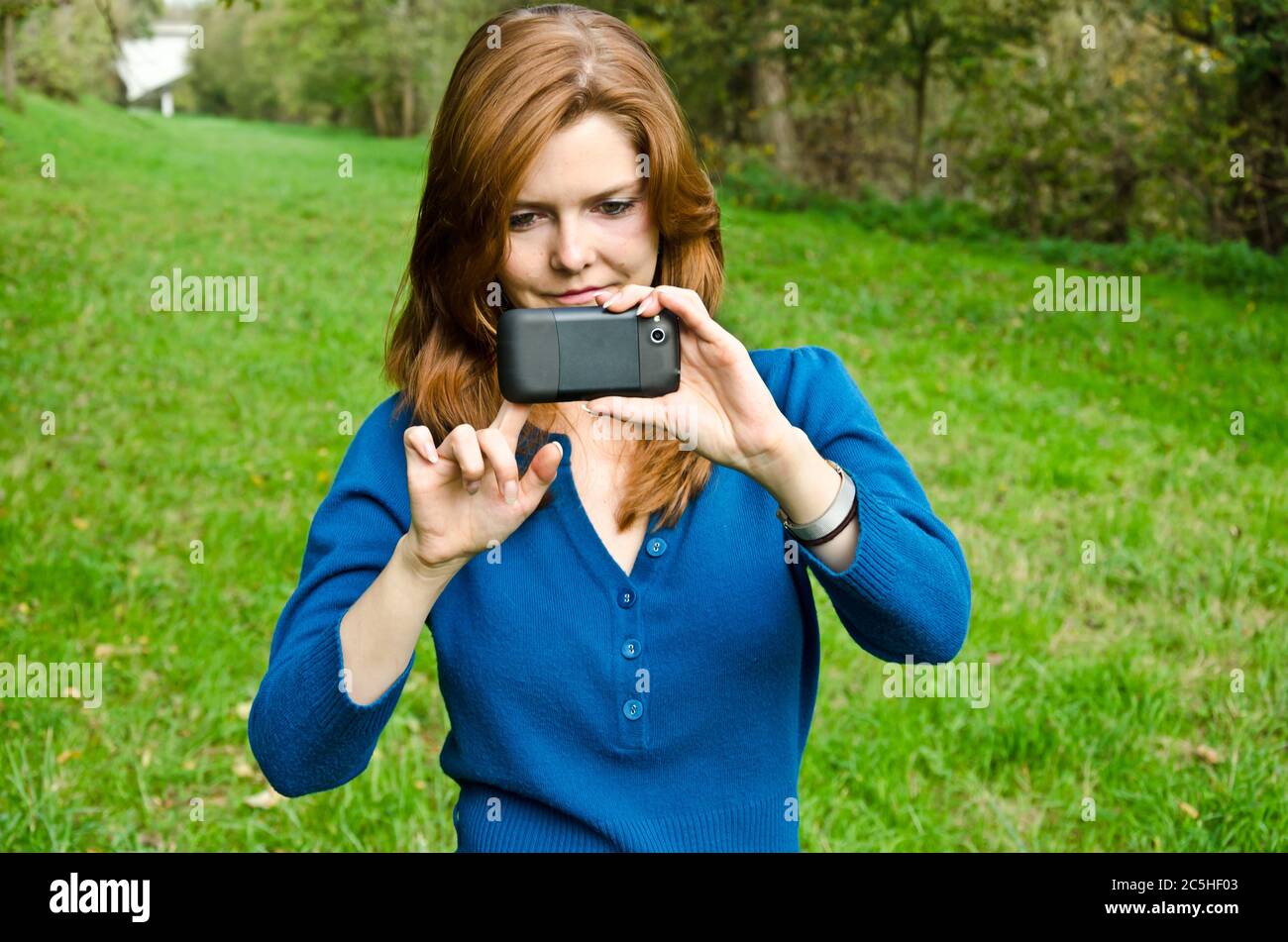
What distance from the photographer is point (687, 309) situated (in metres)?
1.48

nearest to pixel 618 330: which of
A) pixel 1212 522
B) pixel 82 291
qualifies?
pixel 1212 522

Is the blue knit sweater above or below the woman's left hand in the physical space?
below

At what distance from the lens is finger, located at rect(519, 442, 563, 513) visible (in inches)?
55.9

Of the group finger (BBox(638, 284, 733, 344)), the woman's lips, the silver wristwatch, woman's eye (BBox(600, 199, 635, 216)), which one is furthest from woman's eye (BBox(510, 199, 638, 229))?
the silver wristwatch

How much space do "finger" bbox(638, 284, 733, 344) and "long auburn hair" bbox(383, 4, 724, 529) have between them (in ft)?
0.80

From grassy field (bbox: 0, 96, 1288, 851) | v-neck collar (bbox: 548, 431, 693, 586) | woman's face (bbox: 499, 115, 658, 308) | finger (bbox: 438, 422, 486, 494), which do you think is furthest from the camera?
grassy field (bbox: 0, 96, 1288, 851)

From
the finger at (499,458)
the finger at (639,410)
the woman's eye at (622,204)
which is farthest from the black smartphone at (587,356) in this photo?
the woman's eye at (622,204)

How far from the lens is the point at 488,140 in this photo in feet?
5.32

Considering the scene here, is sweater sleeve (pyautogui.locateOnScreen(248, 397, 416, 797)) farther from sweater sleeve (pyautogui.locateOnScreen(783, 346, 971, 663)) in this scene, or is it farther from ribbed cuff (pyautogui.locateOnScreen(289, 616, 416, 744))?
sweater sleeve (pyautogui.locateOnScreen(783, 346, 971, 663))

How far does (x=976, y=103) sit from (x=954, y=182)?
166cm

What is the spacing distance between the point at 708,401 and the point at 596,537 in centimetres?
33

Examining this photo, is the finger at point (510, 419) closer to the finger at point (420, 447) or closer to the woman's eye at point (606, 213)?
the finger at point (420, 447)

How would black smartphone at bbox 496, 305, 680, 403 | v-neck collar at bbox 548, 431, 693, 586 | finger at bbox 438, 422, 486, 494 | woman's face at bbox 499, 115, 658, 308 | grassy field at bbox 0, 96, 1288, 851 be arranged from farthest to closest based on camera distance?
grassy field at bbox 0, 96, 1288, 851, v-neck collar at bbox 548, 431, 693, 586, woman's face at bbox 499, 115, 658, 308, black smartphone at bbox 496, 305, 680, 403, finger at bbox 438, 422, 486, 494

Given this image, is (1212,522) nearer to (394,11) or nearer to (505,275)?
(505,275)
